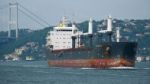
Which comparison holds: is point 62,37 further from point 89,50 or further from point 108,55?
point 108,55

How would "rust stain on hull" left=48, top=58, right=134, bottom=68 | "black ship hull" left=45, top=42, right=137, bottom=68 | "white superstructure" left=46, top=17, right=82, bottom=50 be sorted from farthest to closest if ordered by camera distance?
"white superstructure" left=46, top=17, right=82, bottom=50 < "black ship hull" left=45, top=42, right=137, bottom=68 < "rust stain on hull" left=48, top=58, right=134, bottom=68

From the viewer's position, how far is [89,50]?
269 ft

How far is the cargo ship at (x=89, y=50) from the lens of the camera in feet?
261

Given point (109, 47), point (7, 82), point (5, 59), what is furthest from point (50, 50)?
point (5, 59)

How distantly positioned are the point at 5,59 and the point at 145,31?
42.4m

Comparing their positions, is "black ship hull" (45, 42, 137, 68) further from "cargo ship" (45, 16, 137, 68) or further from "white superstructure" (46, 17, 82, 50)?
"white superstructure" (46, 17, 82, 50)

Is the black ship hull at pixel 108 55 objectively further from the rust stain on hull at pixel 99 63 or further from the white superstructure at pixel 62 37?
the white superstructure at pixel 62 37

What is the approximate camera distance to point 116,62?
7900 cm

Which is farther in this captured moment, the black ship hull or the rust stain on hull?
the black ship hull

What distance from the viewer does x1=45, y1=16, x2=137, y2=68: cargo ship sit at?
79438 mm

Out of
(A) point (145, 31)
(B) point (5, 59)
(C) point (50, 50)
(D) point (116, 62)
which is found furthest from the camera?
(A) point (145, 31)

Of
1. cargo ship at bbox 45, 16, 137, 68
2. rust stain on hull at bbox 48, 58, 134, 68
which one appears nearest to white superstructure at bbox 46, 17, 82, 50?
cargo ship at bbox 45, 16, 137, 68

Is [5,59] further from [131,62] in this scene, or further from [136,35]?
[131,62]

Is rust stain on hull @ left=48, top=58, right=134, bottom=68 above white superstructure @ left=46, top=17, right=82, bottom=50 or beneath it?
beneath
